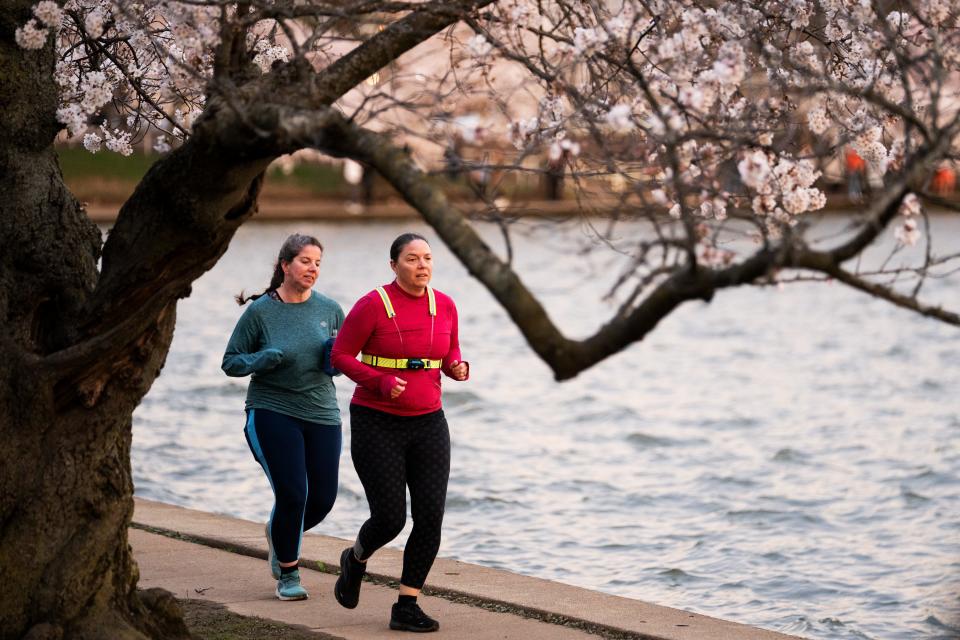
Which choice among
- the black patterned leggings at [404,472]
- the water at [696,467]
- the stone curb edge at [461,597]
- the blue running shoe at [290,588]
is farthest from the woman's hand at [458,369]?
the blue running shoe at [290,588]

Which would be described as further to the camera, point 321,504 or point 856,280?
point 321,504

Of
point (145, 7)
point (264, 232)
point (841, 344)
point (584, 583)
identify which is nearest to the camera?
point (145, 7)

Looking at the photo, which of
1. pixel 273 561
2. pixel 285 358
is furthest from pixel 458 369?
pixel 273 561

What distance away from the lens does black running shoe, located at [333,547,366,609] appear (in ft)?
23.9

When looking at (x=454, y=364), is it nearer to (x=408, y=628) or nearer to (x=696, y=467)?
(x=408, y=628)

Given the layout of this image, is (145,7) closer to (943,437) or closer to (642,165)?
(642,165)

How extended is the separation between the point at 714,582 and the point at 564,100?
3.95 m

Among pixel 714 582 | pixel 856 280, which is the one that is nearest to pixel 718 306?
pixel 714 582

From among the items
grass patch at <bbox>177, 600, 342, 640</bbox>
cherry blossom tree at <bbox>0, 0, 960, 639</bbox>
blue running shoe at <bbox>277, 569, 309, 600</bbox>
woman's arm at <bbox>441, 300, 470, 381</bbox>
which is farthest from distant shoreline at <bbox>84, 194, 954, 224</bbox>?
cherry blossom tree at <bbox>0, 0, 960, 639</bbox>

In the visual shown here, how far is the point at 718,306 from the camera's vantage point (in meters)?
33.5

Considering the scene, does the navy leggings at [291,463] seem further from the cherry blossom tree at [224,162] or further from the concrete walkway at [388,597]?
the cherry blossom tree at [224,162]

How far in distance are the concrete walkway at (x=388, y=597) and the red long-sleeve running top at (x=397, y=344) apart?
1070 millimetres

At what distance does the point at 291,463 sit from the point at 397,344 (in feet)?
3.26

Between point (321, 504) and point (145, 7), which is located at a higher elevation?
point (145, 7)
